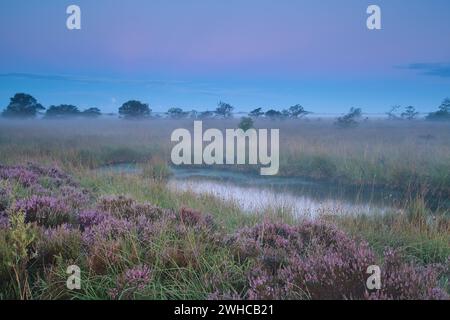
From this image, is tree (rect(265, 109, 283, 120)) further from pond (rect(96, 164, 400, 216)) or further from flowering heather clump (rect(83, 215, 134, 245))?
flowering heather clump (rect(83, 215, 134, 245))

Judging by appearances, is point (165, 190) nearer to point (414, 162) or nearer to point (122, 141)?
point (122, 141)

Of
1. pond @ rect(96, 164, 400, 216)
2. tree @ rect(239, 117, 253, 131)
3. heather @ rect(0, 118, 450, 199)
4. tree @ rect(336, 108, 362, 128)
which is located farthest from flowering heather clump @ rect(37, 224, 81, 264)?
tree @ rect(336, 108, 362, 128)

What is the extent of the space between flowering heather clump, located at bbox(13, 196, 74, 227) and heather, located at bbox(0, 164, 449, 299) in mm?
11

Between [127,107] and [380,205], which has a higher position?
[127,107]

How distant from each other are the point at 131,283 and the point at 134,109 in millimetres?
6294

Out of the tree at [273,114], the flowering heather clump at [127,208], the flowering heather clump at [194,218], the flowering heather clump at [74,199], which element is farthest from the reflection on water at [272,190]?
the flowering heather clump at [127,208]

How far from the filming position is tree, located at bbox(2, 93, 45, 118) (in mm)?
7445

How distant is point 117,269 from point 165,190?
15.0 ft

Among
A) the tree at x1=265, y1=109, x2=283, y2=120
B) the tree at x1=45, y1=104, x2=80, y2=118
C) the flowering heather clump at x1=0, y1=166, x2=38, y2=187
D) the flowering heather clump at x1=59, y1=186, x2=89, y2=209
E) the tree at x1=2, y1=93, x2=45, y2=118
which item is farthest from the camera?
the tree at x1=265, y1=109, x2=283, y2=120

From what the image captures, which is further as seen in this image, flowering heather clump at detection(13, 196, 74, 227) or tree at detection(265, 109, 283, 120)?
tree at detection(265, 109, 283, 120)

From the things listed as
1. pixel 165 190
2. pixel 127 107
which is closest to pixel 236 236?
pixel 165 190

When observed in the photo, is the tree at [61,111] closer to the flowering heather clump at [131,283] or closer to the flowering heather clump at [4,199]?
the flowering heather clump at [4,199]

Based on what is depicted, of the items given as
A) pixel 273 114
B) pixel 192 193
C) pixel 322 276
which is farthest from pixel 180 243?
pixel 273 114
